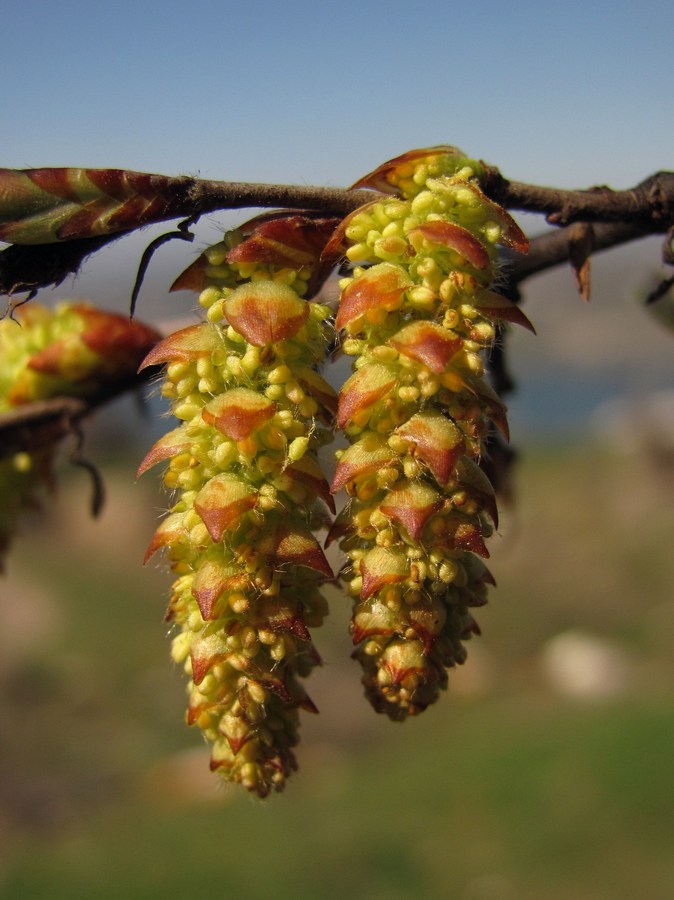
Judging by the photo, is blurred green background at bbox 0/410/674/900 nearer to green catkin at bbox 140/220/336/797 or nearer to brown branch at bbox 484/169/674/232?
brown branch at bbox 484/169/674/232

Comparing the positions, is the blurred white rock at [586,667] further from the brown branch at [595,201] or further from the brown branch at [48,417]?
the brown branch at [595,201]

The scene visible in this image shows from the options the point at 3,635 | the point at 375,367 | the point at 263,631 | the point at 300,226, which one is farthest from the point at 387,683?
the point at 3,635

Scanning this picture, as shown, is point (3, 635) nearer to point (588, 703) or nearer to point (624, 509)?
point (588, 703)

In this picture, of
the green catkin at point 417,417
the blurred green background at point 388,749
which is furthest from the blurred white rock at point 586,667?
the green catkin at point 417,417

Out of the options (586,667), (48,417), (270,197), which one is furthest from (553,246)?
(586,667)

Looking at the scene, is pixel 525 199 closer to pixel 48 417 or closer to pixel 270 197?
pixel 270 197

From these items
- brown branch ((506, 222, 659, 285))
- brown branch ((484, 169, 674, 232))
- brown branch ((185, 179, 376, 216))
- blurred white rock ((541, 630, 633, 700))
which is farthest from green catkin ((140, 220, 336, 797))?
blurred white rock ((541, 630, 633, 700))
